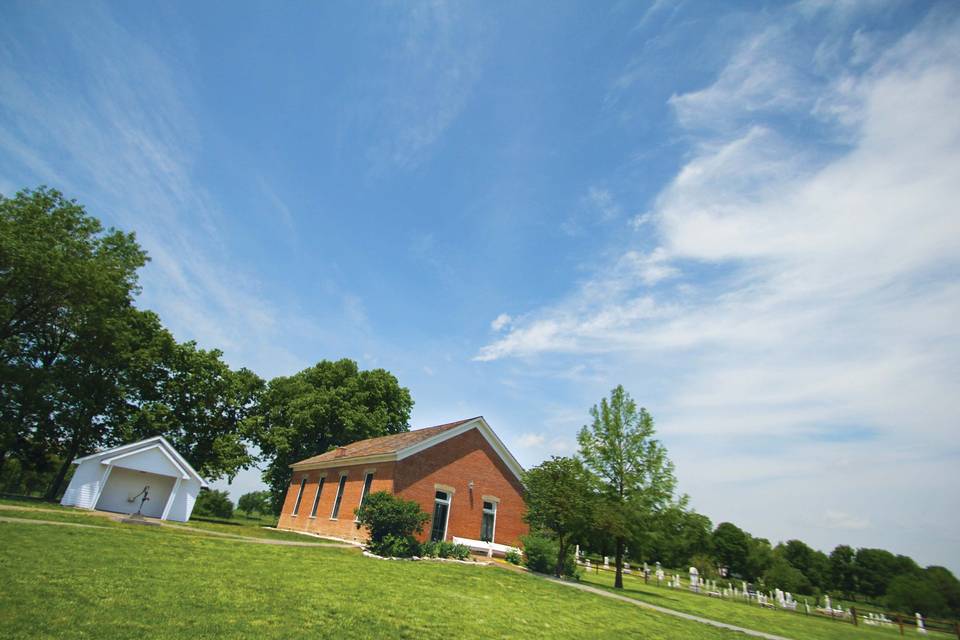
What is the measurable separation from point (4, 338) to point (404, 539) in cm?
3140

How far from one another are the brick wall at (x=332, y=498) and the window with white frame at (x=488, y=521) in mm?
6160

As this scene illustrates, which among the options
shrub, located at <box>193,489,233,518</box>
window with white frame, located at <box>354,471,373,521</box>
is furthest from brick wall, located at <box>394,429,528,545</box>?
shrub, located at <box>193,489,233,518</box>

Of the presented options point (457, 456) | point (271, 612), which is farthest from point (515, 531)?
point (271, 612)

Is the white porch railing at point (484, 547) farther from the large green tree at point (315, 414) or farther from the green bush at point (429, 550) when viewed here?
the large green tree at point (315, 414)

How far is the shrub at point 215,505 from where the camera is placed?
52531 millimetres

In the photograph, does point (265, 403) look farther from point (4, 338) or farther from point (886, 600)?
point (886, 600)

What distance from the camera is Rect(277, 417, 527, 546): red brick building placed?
74.1 feet

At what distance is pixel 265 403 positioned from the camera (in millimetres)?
43000

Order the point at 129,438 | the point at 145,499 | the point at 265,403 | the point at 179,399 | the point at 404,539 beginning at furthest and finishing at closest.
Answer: the point at 265,403
the point at 179,399
the point at 129,438
the point at 145,499
the point at 404,539

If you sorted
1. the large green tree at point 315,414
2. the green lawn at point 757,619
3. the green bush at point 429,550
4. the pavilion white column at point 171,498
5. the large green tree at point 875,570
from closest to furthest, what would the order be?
the green lawn at point 757,619 → the green bush at point 429,550 → the pavilion white column at point 171,498 → the large green tree at point 315,414 → the large green tree at point 875,570

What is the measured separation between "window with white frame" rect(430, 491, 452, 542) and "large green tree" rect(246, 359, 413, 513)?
19505mm

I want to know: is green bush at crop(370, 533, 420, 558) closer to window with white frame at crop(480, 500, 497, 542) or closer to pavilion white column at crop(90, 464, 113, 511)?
window with white frame at crop(480, 500, 497, 542)

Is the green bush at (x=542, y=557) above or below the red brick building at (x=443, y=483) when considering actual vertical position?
below

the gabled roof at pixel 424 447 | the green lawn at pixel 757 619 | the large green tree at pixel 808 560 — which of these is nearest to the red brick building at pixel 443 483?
the gabled roof at pixel 424 447
